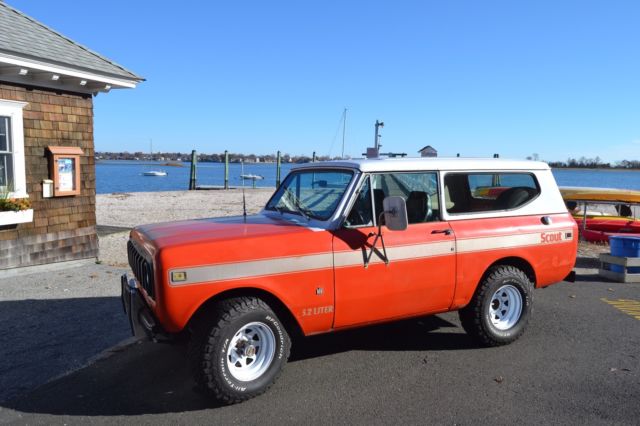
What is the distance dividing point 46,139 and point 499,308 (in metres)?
7.49

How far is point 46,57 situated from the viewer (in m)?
8.17

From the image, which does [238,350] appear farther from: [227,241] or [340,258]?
[340,258]

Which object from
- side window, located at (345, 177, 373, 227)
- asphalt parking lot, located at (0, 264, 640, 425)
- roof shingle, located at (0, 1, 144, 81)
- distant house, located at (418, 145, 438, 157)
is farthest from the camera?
roof shingle, located at (0, 1, 144, 81)

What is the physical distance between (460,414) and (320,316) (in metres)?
1.30

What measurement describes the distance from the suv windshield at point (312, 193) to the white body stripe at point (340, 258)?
0.45 metres

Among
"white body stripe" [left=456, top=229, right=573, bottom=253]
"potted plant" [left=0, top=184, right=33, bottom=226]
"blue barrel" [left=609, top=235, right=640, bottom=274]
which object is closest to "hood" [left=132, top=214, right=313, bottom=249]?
"white body stripe" [left=456, top=229, right=573, bottom=253]

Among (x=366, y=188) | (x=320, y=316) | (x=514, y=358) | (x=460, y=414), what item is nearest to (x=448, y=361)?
(x=514, y=358)

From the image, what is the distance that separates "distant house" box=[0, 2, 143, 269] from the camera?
26.6 ft

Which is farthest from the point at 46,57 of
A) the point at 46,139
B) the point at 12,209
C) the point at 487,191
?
the point at 487,191

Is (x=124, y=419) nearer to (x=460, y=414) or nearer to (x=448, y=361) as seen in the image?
(x=460, y=414)

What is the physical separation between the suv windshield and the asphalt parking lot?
1.43 metres

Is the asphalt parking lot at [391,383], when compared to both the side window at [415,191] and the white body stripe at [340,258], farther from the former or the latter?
the side window at [415,191]

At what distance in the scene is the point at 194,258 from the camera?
386 cm

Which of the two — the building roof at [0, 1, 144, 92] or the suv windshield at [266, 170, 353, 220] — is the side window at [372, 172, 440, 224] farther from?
the building roof at [0, 1, 144, 92]
